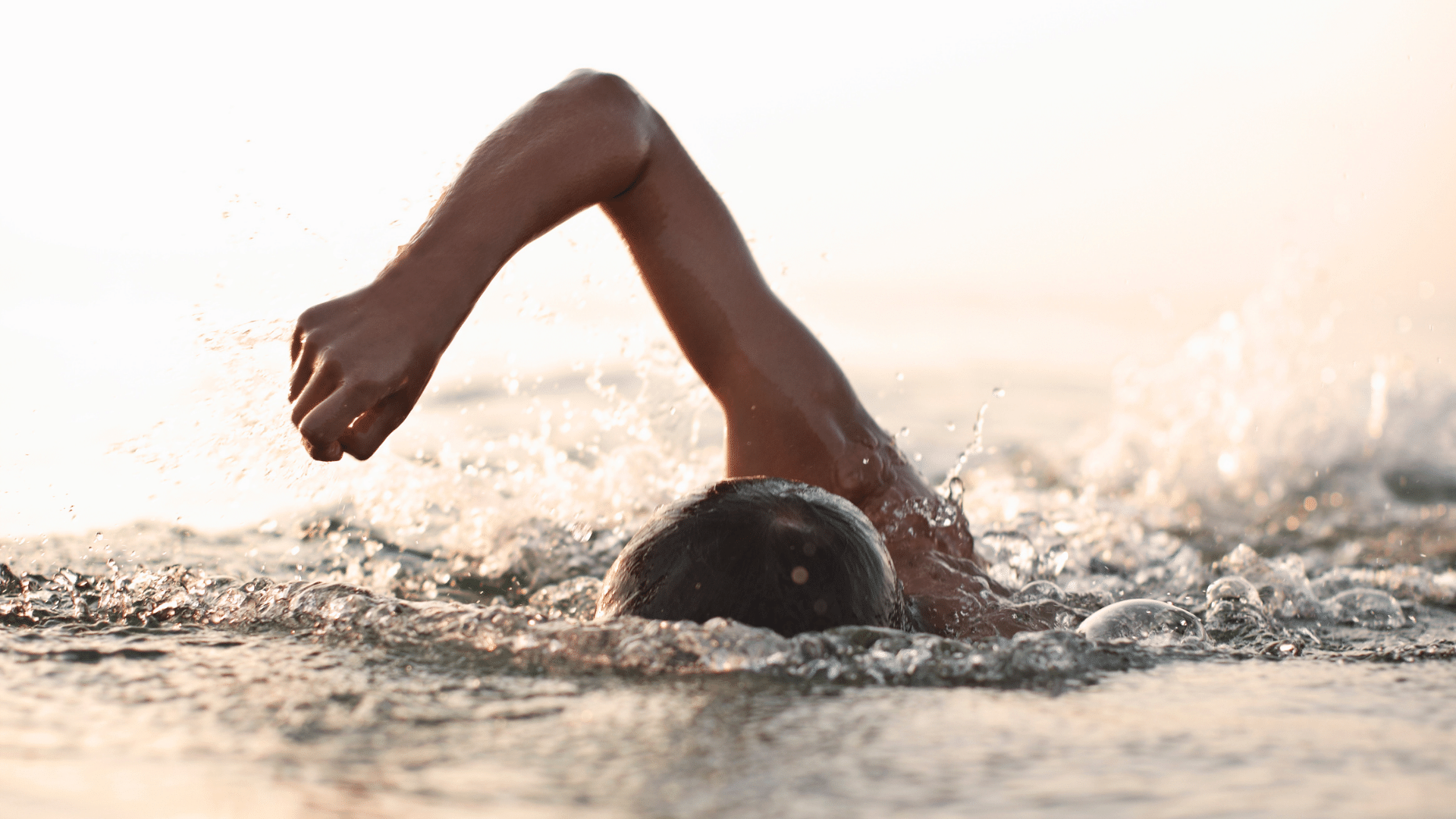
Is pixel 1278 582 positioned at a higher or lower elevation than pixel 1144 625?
lower

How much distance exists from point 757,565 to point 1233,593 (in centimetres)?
138

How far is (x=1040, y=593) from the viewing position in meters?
2.54

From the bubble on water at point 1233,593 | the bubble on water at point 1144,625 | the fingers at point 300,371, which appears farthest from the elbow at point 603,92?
the bubble on water at point 1233,593

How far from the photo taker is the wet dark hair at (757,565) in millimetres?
1560

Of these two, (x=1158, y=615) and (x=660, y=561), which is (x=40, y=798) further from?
(x=1158, y=615)

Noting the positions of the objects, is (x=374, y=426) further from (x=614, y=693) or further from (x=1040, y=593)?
(x=1040, y=593)

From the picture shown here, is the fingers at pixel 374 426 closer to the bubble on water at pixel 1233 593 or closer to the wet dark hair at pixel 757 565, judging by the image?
the wet dark hair at pixel 757 565

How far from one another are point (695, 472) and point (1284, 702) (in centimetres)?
254

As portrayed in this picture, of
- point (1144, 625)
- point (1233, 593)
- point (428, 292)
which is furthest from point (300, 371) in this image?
point (1233, 593)

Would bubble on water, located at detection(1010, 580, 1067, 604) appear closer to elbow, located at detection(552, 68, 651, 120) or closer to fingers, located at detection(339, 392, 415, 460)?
elbow, located at detection(552, 68, 651, 120)

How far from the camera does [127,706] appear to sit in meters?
1.35

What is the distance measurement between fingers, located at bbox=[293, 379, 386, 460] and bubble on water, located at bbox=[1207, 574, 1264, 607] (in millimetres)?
1766

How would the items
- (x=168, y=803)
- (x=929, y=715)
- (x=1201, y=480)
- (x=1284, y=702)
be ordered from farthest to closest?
1. (x=1201, y=480)
2. (x=1284, y=702)
3. (x=929, y=715)
4. (x=168, y=803)

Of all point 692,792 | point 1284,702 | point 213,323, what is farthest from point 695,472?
point 692,792
